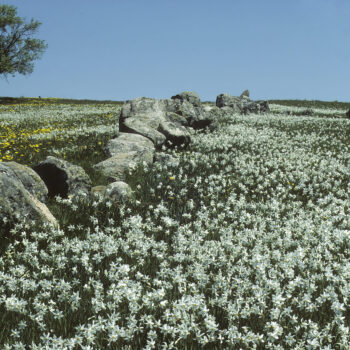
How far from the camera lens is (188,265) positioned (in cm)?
579

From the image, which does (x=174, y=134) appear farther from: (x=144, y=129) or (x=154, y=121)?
(x=154, y=121)

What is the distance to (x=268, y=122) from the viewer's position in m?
28.4

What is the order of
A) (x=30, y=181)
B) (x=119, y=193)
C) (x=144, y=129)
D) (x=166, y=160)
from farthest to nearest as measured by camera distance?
(x=144, y=129) < (x=166, y=160) < (x=119, y=193) < (x=30, y=181)

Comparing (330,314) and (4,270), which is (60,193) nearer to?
(4,270)

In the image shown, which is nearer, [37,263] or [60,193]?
[37,263]

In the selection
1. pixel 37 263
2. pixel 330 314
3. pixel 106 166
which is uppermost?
pixel 106 166

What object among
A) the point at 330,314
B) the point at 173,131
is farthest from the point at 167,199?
the point at 173,131

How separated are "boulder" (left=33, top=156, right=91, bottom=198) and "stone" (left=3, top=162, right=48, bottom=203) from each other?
0.74 m

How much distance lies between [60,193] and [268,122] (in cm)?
2229

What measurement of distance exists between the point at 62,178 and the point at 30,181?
3.46ft

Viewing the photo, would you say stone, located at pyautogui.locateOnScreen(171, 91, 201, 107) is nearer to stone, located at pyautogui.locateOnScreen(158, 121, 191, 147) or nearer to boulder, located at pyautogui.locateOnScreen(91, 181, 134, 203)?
stone, located at pyautogui.locateOnScreen(158, 121, 191, 147)

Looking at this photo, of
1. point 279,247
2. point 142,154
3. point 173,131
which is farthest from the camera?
point 173,131

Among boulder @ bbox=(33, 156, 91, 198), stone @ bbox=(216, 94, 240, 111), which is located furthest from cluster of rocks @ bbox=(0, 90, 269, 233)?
stone @ bbox=(216, 94, 240, 111)

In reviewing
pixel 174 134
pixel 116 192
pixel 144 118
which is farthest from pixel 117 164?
pixel 144 118
